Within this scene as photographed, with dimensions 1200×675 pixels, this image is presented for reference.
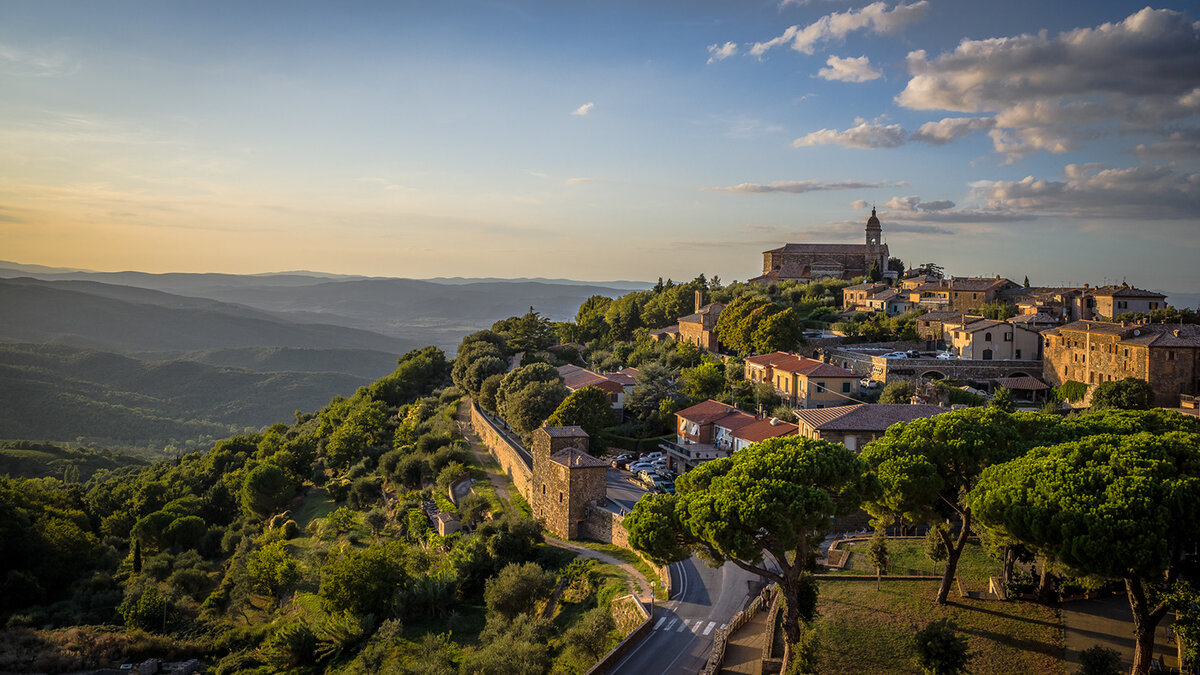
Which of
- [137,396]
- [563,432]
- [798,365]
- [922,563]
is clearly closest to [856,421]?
[922,563]

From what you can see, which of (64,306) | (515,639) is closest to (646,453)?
(515,639)

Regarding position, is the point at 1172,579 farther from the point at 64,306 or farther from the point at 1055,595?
the point at 64,306

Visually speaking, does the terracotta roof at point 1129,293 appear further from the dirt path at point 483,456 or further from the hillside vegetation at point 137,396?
the hillside vegetation at point 137,396

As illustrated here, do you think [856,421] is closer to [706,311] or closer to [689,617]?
[689,617]

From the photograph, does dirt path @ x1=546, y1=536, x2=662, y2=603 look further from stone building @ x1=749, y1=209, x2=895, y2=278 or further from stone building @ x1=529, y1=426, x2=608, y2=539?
stone building @ x1=749, y1=209, x2=895, y2=278

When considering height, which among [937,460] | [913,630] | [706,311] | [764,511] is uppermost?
[706,311]

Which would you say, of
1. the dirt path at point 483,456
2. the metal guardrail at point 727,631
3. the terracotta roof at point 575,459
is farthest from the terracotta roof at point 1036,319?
the metal guardrail at point 727,631
